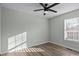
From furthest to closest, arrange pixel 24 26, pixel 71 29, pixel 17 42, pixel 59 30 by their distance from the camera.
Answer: pixel 59 30 → pixel 24 26 → pixel 17 42 → pixel 71 29

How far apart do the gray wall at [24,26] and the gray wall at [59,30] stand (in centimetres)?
34

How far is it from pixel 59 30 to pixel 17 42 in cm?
201

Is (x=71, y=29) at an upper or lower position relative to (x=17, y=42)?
→ upper

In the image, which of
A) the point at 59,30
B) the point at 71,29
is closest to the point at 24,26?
the point at 59,30

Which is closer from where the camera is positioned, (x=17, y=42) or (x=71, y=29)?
(x=71, y=29)

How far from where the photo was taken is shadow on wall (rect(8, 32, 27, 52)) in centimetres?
288

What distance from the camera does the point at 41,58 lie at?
51 cm

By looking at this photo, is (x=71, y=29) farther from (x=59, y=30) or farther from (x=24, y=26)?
(x=24, y=26)

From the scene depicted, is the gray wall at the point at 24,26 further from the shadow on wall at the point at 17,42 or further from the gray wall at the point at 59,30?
the gray wall at the point at 59,30

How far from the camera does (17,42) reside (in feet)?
10.3

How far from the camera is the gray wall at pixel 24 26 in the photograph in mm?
2740

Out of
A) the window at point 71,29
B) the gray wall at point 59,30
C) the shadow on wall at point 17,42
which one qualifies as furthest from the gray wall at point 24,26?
the window at point 71,29

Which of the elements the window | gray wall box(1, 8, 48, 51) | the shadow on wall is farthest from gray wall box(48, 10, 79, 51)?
the shadow on wall

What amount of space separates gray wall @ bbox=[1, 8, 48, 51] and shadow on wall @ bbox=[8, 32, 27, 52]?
0.43ft
